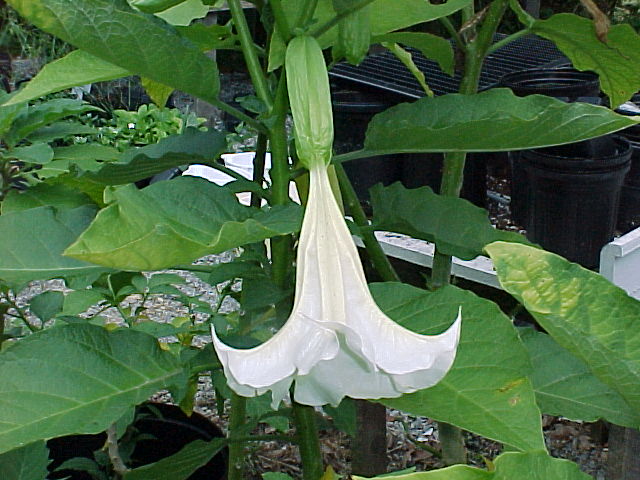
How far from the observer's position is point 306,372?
0.40 metres

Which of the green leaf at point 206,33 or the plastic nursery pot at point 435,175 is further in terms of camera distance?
the plastic nursery pot at point 435,175

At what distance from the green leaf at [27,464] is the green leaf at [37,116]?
428mm

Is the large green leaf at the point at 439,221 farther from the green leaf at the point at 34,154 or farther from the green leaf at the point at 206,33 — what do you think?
the green leaf at the point at 34,154

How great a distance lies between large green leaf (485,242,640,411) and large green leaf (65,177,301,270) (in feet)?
0.47

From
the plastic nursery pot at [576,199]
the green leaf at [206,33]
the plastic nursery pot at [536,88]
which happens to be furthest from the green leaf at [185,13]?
the plastic nursery pot at [536,88]

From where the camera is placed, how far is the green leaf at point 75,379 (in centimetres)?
56

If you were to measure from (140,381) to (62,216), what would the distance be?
0.15 meters

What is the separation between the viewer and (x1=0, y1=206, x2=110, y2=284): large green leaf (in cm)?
60

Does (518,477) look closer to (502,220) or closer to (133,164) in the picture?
(133,164)

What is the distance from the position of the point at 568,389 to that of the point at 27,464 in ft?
1.71

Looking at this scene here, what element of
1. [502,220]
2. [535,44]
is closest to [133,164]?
[502,220]

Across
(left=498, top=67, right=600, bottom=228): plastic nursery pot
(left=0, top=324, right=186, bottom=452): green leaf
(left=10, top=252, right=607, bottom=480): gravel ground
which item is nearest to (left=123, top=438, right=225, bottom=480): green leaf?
(left=0, top=324, right=186, bottom=452): green leaf

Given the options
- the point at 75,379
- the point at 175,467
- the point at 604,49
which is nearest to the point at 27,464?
the point at 175,467

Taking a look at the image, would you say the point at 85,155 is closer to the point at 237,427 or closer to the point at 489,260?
the point at 237,427
